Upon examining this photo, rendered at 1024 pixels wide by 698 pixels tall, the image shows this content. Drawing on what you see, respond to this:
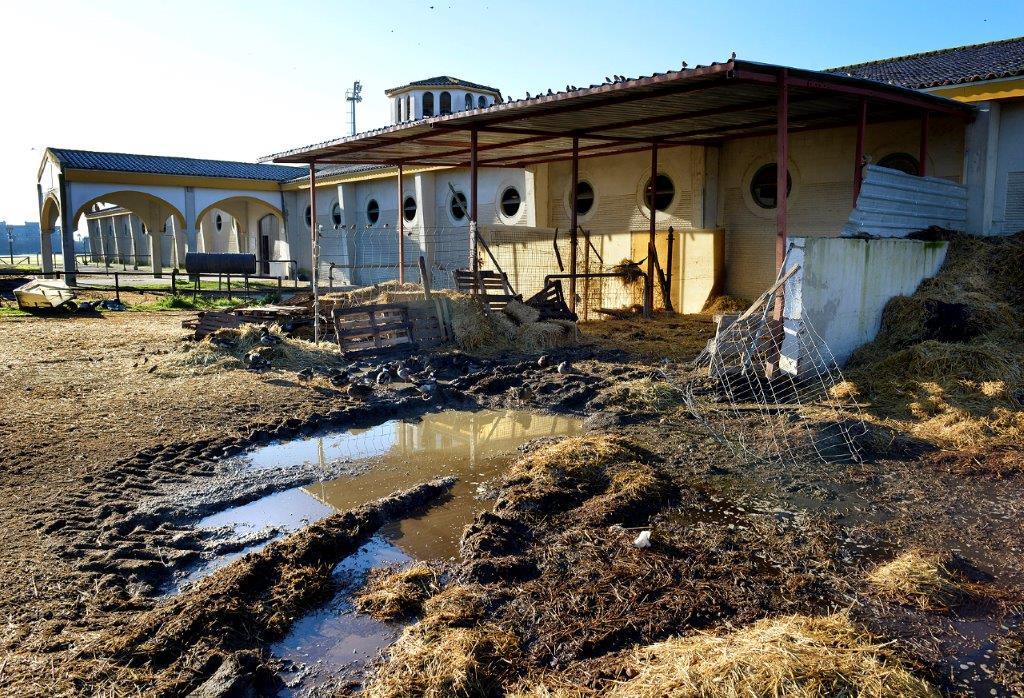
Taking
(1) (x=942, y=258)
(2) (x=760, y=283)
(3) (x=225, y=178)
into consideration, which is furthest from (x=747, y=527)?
(3) (x=225, y=178)

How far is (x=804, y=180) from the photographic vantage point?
46.7 feet

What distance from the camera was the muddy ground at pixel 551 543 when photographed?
3676mm

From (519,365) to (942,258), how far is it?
6.39 metres

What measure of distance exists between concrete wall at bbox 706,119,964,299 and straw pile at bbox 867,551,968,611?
30.3ft

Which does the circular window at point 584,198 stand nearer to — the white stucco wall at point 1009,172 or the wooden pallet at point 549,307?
the wooden pallet at point 549,307

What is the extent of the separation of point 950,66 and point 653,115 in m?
5.96

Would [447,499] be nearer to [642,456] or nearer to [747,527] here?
[642,456]

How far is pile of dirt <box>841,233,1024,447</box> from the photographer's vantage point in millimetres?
7273

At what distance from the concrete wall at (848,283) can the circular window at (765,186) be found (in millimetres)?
4554

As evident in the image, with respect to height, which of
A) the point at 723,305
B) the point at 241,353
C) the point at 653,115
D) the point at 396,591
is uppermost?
the point at 653,115

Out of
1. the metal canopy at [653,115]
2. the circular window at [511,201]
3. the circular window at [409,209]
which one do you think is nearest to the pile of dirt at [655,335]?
the metal canopy at [653,115]

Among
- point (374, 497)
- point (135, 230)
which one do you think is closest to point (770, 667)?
point (374, 497)

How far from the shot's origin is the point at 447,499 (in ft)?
19.8

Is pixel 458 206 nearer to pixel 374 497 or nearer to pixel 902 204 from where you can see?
pixel 902 204
